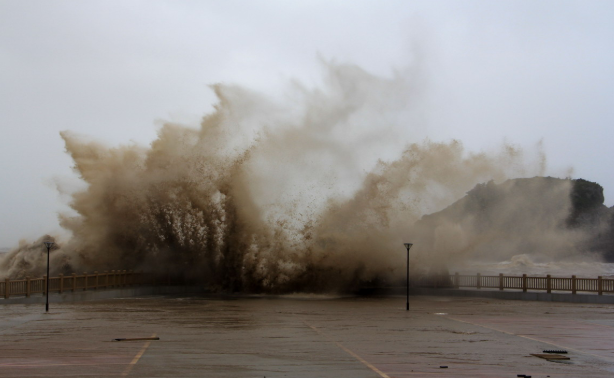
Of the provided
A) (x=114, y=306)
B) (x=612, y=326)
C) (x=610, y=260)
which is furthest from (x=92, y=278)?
(x=610, y=260)

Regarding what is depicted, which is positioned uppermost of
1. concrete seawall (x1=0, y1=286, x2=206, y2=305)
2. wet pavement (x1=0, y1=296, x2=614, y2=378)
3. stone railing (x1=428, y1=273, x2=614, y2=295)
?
stone railing (x1=428, y1=273, x2=614, y2=295)

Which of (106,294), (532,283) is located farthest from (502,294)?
(106,294)

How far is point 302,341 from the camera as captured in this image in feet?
52.7

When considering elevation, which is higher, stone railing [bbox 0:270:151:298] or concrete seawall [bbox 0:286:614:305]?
stone railing [bbox 0:270:151:298]

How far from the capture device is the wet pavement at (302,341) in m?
11.9

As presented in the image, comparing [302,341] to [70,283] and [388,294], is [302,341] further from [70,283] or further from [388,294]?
[388,294]

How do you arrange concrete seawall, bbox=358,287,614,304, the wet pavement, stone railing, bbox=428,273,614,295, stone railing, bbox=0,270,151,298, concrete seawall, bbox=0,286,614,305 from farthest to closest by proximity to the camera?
stone railing, bbox=428,273,614,295 < concrete seawall, bbox=358,287,614,304 < concrete seawall, bbox=0,286,614,305 < stone railing, bbox=0,270,151,298 < the wet pavement

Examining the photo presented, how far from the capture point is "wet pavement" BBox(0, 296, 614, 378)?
39.1ft

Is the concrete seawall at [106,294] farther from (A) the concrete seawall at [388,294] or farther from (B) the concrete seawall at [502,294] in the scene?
(B) the concrete seawall at [502,294]

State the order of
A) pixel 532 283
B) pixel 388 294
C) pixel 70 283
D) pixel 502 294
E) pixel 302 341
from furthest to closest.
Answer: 1. pixel 388 294
2. pixel 532 283
3. pixel 502 294
4. pixel 70 283
5. pixel 302 341

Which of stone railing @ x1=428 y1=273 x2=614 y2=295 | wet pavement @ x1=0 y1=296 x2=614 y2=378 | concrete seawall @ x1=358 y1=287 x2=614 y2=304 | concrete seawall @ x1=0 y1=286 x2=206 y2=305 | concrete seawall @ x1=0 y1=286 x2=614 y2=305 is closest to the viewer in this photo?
wet pavement @ x1=0 y1=296 x2=614 y2=378

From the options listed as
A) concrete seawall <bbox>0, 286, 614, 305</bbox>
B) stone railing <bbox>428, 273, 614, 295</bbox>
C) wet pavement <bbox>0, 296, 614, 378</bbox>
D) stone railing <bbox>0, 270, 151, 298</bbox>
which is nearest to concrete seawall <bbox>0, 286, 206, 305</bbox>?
concrete seawall <bbox>0, 286, 614, 305</bbox>

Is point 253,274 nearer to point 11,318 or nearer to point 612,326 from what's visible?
point 11,318

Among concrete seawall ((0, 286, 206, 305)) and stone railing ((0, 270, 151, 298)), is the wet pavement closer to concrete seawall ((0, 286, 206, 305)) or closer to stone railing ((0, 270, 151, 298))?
concrete seawall ((0, 286, 206, 305))
